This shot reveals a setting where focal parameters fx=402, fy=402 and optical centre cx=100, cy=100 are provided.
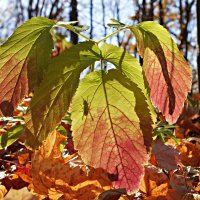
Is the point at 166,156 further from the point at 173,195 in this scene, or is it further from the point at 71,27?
the point at 71,27

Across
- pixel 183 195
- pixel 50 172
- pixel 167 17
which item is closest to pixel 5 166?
pixel 50 172

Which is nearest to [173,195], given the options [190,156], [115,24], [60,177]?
[60,177]

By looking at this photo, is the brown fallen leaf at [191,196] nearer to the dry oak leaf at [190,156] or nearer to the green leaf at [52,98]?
the green leaf at [52,98]

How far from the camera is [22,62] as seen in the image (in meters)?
0.65

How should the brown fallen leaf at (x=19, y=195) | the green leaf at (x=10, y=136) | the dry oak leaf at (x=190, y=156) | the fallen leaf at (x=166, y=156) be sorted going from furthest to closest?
1. the dry oak leaf at (x=190, y=156)
2. the green leaf at (x=10, y=136)
3. the fallen leaf at (x=166, y=156)
4. the brown fallen leaf at (x=19, y=195)

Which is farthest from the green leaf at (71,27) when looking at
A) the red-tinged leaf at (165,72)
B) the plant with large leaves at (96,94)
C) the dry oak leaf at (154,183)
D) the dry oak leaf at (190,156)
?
the dry oak leaf at (190,156)

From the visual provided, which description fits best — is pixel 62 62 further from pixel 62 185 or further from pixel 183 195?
pixel 183 195

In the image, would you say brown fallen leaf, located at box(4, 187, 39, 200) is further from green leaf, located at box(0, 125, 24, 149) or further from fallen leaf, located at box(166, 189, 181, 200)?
green leaf, located at box(0, 125, 24, 149)

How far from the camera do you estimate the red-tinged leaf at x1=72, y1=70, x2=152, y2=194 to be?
619 millimetres

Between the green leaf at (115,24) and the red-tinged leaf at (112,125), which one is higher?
the green leaf at (115,24)

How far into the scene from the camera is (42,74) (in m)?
0.64

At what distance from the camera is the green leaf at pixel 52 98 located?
2.05 ft

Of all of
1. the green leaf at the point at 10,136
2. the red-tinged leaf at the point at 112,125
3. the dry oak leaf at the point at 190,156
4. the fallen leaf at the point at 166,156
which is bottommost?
the dry oak leaf at the point at 190,156

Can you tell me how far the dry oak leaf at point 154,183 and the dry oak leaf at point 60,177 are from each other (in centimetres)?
11
